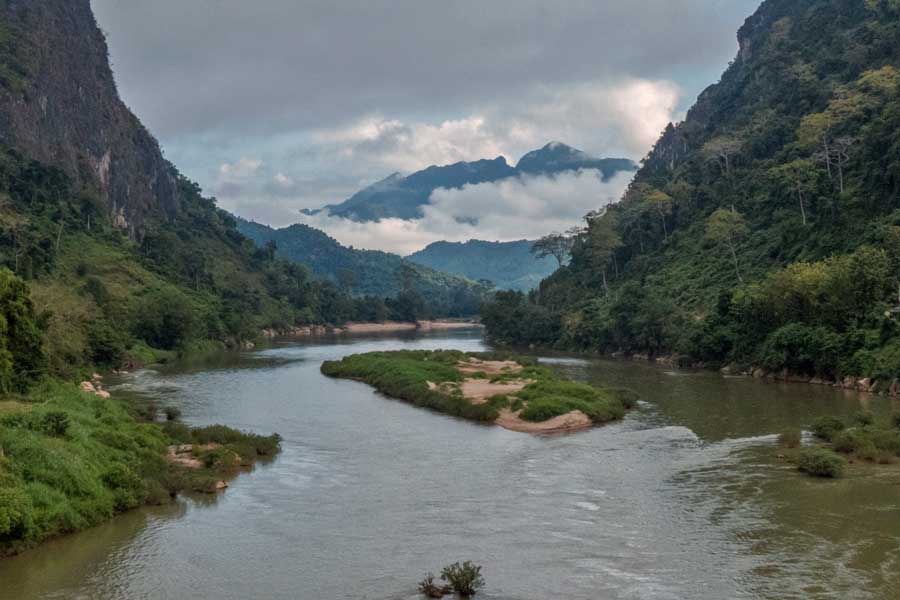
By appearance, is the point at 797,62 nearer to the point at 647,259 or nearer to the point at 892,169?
the point at 647,259

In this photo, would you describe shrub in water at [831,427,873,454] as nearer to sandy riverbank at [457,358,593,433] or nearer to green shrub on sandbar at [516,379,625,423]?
sandy riverbank at [457,358,593,433]

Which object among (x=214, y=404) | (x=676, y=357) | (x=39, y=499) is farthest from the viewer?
(x=676, y=357)

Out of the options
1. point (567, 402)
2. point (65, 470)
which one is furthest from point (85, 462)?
point (567, 402)

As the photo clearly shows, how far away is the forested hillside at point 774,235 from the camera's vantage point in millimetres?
56969

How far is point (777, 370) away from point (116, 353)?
179 ft

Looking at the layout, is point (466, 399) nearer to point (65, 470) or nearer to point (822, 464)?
point (822, 464)

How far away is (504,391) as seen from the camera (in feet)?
171

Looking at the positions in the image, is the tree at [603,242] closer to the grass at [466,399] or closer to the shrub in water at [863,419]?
the grass at [466,399]

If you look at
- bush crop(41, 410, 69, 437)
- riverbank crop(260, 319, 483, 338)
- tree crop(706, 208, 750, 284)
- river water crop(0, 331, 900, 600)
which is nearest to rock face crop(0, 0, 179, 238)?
riverbank crop(260, 319, 483, 338)

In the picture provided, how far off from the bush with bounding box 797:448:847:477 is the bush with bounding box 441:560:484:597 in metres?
15.9

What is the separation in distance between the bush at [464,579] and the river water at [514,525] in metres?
0.37

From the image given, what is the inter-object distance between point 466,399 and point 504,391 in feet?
12.2

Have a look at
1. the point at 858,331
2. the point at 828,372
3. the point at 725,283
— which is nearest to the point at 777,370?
the point at 828,372

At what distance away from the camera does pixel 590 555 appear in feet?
71.5
